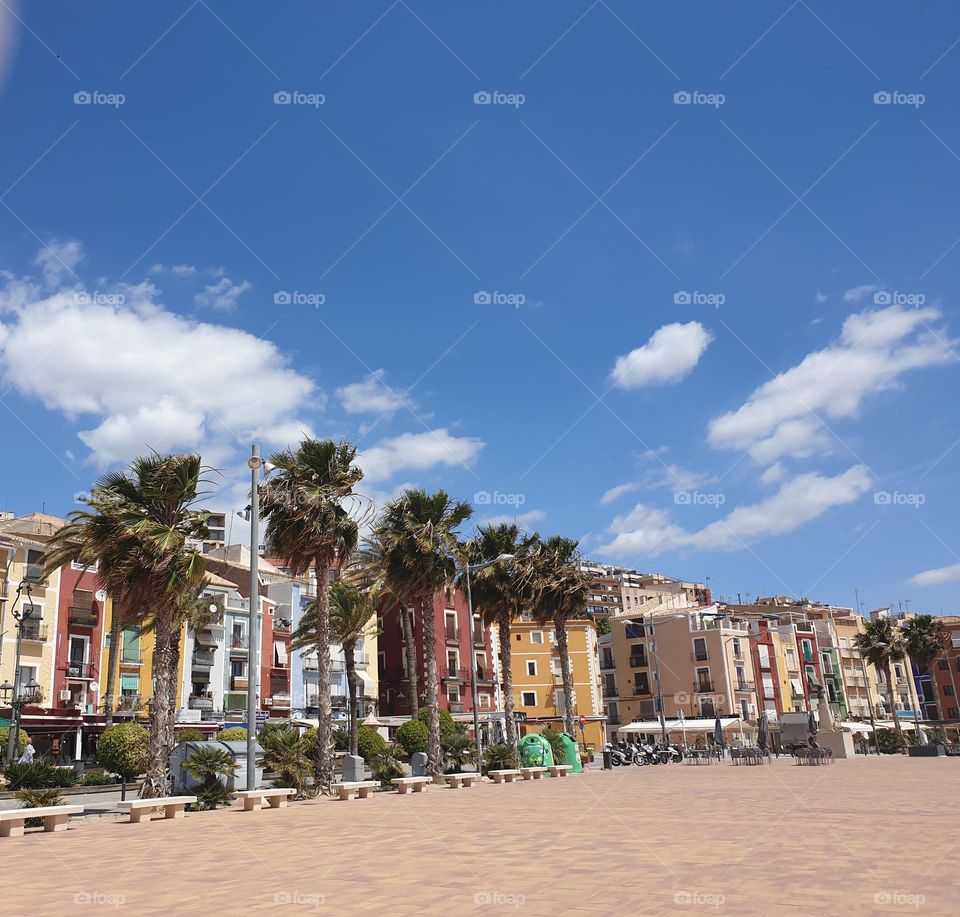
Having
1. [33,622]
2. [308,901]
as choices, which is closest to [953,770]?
[308,901]

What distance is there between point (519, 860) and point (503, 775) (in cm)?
2064

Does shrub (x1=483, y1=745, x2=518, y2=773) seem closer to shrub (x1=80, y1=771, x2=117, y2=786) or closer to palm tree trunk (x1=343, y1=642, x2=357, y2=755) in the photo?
→ palm tree trunk (x1=343, y1=642, x2=357, y2=755)

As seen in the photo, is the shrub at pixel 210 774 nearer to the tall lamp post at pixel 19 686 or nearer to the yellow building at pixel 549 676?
the tall lamp post at pixel 19 686

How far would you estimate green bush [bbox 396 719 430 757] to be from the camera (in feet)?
137

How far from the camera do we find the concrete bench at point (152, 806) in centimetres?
1739

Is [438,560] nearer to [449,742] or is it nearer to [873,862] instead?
[449,742]

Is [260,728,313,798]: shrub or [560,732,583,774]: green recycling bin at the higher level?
[260,728,313,798]: shrub

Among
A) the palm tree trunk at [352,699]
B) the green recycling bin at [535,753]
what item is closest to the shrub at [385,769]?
the green recycling bin at [535,753]

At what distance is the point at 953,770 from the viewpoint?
98.5 ft

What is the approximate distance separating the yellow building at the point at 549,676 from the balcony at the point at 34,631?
1405 inches

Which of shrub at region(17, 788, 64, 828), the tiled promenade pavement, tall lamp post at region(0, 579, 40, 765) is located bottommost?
the tiled promenade pavement

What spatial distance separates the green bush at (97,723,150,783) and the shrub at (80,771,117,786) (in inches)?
85.0

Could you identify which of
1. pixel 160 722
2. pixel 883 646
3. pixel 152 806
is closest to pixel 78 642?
pixel 160 722

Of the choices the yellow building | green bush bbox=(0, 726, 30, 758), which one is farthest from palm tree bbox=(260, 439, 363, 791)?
the yellow building
